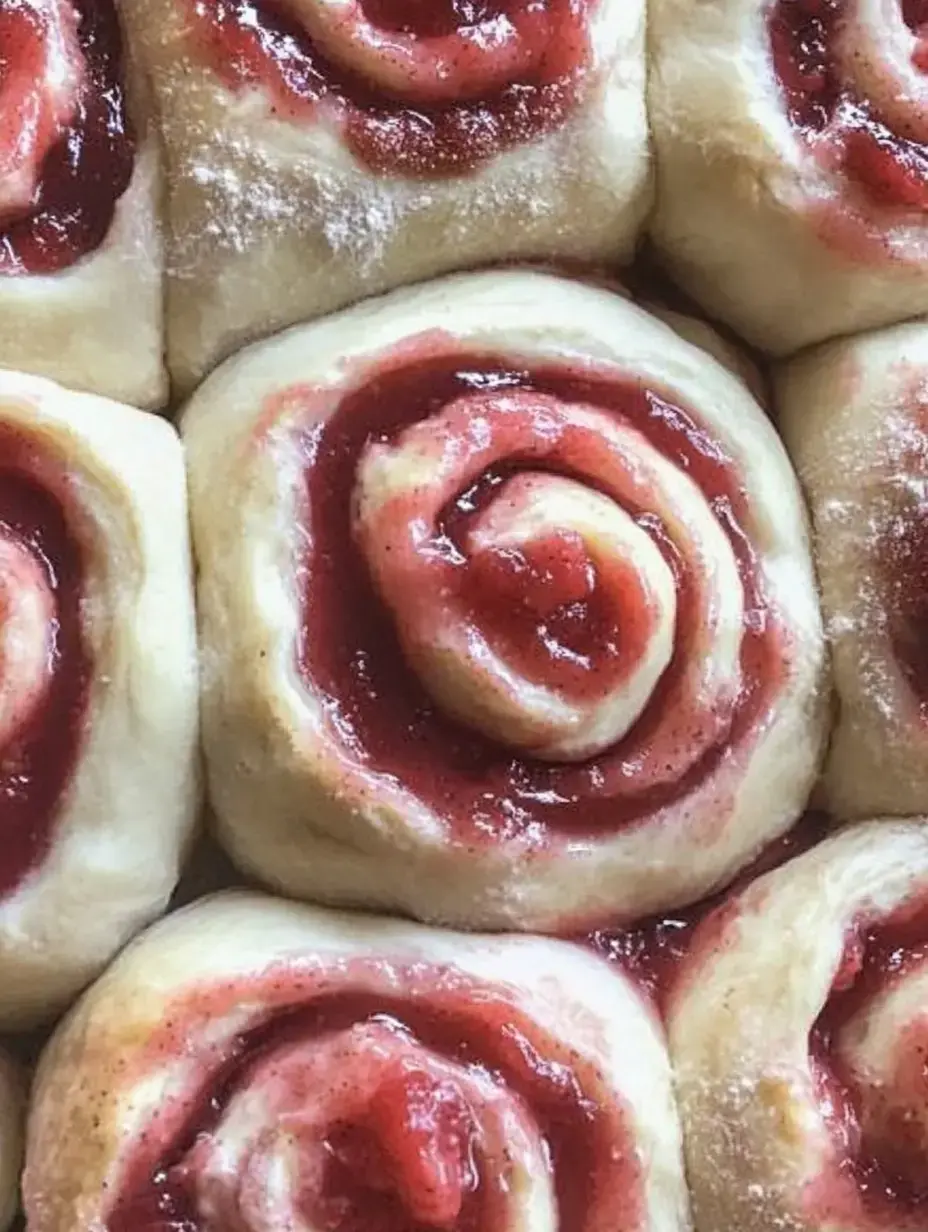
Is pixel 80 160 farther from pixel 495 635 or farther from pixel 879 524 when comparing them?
pixel 879 524

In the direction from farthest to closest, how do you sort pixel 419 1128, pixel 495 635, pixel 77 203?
pixel 77 203
pixel 495 635
pixel 419 1128

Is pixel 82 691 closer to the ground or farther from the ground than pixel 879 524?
closer to the ground

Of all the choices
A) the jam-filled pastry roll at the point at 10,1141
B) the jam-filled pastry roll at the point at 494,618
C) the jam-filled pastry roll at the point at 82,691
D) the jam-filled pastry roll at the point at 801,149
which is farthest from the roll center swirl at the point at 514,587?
the jam-filled pastry roll at the point at 10,1141

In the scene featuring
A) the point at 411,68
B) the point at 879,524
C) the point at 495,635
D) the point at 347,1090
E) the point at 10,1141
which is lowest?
the point at 10,1141

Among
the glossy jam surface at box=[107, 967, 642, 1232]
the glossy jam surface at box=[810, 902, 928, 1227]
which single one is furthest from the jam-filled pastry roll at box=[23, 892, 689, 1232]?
the glossy jam surface at box=[810, 902, 928, 1227]

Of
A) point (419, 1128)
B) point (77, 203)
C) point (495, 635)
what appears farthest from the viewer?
point (77, 203)

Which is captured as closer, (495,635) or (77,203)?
(495,635)

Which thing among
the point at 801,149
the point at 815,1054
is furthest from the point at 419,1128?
the point at 801,149

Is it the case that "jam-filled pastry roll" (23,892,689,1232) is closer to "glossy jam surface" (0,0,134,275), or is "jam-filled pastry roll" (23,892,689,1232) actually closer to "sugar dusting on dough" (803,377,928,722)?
"sugar dusting on dough" (803,377,928,722)
